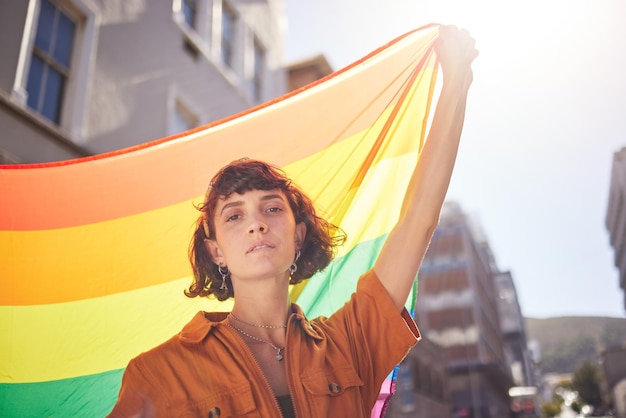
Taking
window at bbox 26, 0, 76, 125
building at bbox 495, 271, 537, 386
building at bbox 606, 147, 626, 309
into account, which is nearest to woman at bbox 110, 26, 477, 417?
window at bbox 26, 0, 76, 125

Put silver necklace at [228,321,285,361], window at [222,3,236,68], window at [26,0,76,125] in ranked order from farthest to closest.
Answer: window at [222,3,236,68]
window at [26,0,76,125]
silver necklace at [228,321,285,361]

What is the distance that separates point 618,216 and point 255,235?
179 feet

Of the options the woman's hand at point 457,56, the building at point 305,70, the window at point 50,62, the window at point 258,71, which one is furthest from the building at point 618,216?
the woman's hand at point 457,56

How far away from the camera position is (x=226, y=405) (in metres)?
2.51

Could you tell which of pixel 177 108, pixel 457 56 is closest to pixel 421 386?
pixel 177 108

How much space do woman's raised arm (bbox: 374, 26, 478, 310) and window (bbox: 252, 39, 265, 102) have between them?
509 inches

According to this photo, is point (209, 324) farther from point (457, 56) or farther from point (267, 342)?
point (457, 56)

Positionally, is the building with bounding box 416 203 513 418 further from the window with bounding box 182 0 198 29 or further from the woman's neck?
the woman's neck

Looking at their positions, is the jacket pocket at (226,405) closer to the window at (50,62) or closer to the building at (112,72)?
the building at (112,72)

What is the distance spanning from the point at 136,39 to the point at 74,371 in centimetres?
926

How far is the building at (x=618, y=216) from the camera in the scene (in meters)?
41.0

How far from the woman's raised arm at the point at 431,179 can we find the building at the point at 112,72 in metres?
6.39

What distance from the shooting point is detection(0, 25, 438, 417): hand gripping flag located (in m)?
3.24

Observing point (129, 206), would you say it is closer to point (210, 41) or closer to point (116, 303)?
point (116, 303)
